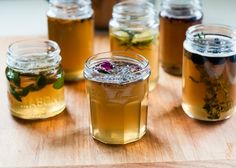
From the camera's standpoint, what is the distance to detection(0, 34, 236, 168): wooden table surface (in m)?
0.81

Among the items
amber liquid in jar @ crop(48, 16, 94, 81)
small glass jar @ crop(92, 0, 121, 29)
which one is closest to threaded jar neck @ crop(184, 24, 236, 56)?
amber liquid in jar @ crop(48, 16, 94, 81)

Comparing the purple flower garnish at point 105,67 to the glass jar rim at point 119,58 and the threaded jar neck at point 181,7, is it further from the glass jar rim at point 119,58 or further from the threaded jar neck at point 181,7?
the threaded jar neck at point 181,7

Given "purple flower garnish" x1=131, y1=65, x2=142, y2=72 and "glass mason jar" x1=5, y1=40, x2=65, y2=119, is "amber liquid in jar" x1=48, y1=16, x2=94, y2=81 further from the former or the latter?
"purple flower garnish" x1=131, y1=65, x2=142, y2=72

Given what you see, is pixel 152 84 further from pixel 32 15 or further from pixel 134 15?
pixel 32 15

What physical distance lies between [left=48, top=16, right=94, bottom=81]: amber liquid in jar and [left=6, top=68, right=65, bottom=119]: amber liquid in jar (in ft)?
0.43

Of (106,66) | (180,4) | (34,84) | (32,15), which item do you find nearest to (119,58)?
(106,66)

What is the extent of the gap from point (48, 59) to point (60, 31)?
0.46 ft

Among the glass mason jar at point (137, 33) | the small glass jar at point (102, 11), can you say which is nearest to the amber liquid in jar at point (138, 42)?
the glass mason jar at point (137, 33)

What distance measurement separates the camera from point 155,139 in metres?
0.88

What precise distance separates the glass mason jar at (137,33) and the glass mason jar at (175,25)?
0.05 metres

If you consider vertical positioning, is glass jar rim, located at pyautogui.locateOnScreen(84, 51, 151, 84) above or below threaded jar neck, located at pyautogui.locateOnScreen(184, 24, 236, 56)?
below

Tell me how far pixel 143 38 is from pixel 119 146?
25 centimetres

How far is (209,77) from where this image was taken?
0.91 metres

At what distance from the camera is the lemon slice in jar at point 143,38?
3.36ft
